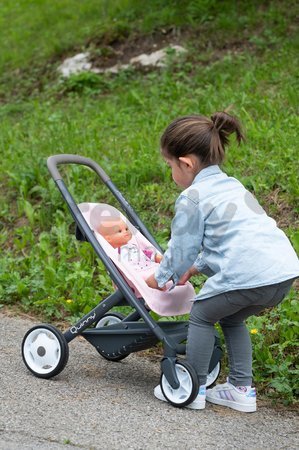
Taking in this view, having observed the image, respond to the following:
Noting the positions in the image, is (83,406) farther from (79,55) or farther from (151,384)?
(79,55)

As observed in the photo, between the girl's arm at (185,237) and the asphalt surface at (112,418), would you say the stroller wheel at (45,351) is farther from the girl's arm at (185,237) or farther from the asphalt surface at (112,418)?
the girl's arm at (185,237)

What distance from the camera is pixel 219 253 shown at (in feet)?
13.6

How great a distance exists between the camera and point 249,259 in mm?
4035

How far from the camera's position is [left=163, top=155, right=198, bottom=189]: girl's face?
4.29 metres

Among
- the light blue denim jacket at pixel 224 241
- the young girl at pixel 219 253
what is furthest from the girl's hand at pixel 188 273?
the light blue denim jacket at pixel 224 241

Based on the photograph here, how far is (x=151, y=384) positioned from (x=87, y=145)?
3.49m

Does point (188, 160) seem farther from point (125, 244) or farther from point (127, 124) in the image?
point (127, 124)

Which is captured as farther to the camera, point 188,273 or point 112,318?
point 112,318

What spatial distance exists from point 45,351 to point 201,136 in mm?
1413

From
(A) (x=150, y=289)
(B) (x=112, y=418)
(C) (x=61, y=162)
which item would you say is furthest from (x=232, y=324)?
(C) (x=61, y=162)

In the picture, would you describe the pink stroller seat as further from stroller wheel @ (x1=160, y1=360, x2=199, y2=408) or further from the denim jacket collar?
the denim jacket collar

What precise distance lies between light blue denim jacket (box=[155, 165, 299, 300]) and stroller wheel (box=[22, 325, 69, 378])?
67cm

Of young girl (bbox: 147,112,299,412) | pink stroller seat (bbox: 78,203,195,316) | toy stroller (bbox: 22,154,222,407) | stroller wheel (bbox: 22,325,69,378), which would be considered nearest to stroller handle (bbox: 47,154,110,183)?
toy stroller (bbox: 22,154,222,407)

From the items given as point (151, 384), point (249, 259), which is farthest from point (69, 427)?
point (249, 259)
